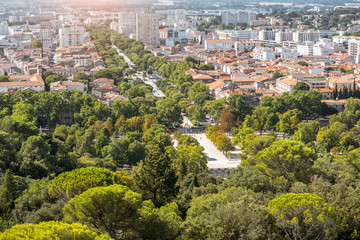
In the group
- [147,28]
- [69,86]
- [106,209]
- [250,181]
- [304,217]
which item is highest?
[147,28]

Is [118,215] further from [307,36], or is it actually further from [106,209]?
[307,36]

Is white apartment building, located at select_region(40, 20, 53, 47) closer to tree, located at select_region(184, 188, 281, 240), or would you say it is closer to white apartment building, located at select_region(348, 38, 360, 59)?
white apartment building, located at select_region(348, 38, 360, 59)

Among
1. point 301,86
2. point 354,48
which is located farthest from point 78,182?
point 354,48

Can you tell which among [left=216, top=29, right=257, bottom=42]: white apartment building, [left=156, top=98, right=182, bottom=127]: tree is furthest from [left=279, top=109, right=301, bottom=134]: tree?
[left=216, top=29, right=257, bottom=42]: white apartment building

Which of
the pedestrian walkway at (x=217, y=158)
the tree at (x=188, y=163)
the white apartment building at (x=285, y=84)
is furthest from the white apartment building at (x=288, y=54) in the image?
the tree at (x=188, y=163)

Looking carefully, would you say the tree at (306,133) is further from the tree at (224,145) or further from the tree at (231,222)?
the tree at (231,222)

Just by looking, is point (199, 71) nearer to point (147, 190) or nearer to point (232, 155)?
point (232, 155)

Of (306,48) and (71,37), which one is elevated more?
(71,37)

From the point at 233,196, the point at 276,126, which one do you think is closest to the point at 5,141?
the point at 233,196
